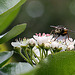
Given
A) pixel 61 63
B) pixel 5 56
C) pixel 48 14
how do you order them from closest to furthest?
1. pixel 61 63
2. pixel 5 56
3. pixel 48 14

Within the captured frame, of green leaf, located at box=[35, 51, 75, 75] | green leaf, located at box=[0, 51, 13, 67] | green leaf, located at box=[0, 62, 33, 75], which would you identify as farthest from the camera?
green leaf, located at box=[0, 51, 13, 67]

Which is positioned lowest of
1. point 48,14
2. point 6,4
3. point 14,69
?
point 48,14

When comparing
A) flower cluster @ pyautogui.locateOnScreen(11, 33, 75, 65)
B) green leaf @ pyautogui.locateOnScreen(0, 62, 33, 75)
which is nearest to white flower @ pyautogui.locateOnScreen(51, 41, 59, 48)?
flower cluster @ pyautogui.locateOnScreen(11, 33, 75, 65)

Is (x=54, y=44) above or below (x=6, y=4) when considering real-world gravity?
below

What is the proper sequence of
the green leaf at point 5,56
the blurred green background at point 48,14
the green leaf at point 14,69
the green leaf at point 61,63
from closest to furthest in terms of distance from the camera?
the green leaf at point 61,63, the green leaf at point 14,69, the green leaf at point 5,56, the blurred green background at point 48,14

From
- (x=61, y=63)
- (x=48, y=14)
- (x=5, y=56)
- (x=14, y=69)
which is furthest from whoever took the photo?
(x=48, y=14)

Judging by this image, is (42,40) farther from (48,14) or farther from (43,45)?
(48,14)

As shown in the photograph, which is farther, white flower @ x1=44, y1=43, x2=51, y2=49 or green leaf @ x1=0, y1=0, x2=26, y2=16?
white flower @ x1=44, y1=43, x2=51, y2=49

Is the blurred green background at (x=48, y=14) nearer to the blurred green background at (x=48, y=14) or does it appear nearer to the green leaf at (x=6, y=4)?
the blurred green background at (x=48, y=14)

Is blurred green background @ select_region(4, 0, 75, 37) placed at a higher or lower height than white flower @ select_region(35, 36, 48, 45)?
lower

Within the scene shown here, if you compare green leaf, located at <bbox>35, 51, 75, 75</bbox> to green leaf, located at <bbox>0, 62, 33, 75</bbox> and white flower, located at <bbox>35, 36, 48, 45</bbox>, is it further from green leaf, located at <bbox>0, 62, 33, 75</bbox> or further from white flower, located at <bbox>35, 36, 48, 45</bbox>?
white flower, located at <bbox>35, 36, 48, 45</bbox>

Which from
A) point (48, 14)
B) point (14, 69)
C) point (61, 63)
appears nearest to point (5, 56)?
point (14, 69)

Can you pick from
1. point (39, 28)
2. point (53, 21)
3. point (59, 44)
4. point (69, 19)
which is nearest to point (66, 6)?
point (69, 19)

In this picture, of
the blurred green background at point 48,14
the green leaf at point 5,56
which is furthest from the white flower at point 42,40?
the blurred green background at point 48,14
